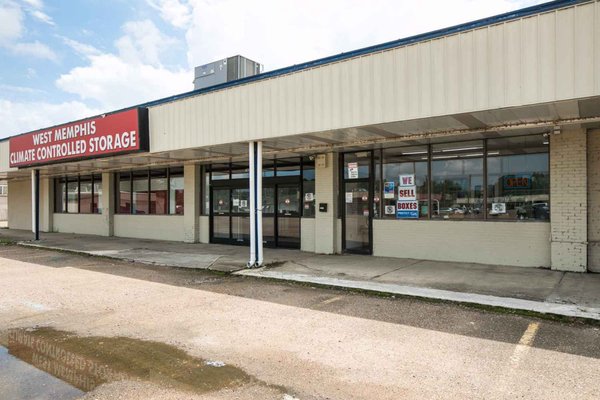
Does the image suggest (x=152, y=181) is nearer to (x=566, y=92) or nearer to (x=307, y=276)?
(x=307, y=276)

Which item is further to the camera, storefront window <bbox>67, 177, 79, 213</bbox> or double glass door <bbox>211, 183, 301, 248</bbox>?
storefront window <bbox>67, 177, 79, 213</bbox>

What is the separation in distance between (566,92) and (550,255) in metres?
4.45

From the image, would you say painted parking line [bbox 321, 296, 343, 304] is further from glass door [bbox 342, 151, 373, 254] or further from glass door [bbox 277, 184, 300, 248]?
glass door [bbox 277, 184, 300, 248]

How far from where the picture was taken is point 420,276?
8789mm

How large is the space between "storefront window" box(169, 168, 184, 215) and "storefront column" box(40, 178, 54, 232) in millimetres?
9754

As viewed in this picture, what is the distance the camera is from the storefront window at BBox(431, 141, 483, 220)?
10297mm

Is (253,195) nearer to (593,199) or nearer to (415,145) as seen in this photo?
(415,145)

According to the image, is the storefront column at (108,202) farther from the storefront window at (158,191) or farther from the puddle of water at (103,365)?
the puddle of water at (103,365)

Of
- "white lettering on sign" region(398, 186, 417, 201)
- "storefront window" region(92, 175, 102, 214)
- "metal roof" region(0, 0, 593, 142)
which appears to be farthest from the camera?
"storefront window" region(92, 175, 102, 214)

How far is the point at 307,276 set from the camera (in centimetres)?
898

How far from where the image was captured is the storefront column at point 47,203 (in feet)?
74.4

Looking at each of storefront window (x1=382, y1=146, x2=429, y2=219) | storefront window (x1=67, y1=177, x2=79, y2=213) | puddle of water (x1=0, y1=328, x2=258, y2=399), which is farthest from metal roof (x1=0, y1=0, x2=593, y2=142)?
storefront window (x1=67, y1=177, x2=79, y2=213)

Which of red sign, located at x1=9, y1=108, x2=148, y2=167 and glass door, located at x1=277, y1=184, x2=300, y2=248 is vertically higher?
red sign, located at x1=9, y1=108, x2=148, y2=167

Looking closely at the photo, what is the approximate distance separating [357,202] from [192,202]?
6870 millimetres
